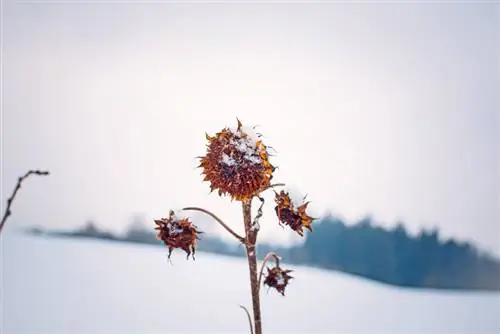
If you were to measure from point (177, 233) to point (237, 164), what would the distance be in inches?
3.4

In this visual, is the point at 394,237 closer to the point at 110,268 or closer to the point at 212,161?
the point at 110,268

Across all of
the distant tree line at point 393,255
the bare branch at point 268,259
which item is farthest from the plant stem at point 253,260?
the distant tree line at point 393,255

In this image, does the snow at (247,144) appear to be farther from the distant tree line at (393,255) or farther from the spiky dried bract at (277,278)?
the distant tree line at (393,255)

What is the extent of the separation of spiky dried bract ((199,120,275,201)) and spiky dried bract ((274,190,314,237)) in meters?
0.03

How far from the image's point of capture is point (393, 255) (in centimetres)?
267

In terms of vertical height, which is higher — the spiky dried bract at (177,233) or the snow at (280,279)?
the spiky dried bract at (177,233)

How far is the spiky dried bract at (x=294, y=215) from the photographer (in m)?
0.53

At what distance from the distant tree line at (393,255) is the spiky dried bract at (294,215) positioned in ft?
5.67

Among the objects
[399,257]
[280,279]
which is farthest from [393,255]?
[280,279]

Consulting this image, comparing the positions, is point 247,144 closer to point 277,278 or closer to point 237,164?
point 237,164

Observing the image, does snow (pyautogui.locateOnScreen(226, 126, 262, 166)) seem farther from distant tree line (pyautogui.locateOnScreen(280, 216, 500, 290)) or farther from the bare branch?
distant tree line (pyautogui.locateOnScreen(280, 216, 500, 290))

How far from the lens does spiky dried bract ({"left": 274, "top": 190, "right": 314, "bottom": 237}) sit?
1.74 feet

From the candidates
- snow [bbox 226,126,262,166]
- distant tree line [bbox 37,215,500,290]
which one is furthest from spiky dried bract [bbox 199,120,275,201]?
distant tree line [bbox 37,215,500,290]

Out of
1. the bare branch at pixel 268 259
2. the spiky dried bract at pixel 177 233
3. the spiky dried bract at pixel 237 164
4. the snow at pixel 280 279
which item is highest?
the spiky dried bract at pixel 237 164
